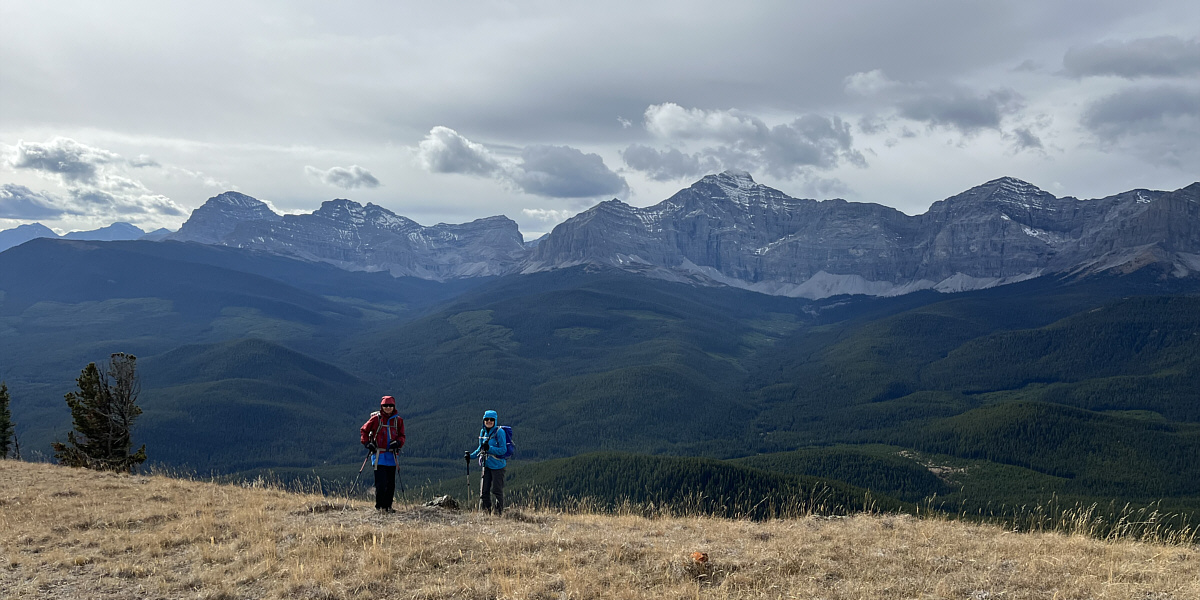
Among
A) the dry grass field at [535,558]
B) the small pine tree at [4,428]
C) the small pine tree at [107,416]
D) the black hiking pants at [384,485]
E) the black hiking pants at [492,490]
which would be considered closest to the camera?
the dry grass field at [535,558]

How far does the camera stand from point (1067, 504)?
9994 centimetres

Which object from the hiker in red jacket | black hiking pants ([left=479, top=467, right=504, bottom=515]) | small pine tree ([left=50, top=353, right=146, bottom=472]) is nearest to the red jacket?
the hiker in red jacket

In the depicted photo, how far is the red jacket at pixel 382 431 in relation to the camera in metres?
19.3

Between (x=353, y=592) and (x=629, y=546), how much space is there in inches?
236

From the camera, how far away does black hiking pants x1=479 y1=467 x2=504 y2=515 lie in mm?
20438

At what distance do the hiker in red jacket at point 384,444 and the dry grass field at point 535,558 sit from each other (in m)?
0.83

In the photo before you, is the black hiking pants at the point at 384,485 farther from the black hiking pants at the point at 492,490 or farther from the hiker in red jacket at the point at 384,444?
the black hiking pants at the point at 492,490

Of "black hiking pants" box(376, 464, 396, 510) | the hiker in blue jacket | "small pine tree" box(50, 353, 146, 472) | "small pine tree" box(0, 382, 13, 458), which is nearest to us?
"black hiking pants" box(376, 464, 396, 510)

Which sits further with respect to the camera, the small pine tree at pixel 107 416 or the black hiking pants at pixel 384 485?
the small pine tree at pixel 107 416

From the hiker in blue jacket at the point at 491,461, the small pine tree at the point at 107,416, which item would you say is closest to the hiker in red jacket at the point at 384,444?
the hiker in blue jacket at the point at 491,461

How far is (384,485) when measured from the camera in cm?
1969

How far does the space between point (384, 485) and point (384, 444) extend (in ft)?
4.67

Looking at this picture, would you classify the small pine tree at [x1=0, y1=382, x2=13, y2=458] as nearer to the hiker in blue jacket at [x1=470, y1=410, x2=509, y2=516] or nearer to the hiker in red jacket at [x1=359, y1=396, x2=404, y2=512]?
the hiker in red jacket at [x1=359, y1=396, x2=404, y2=512]

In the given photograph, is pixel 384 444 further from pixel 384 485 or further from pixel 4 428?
pixel 4 428
